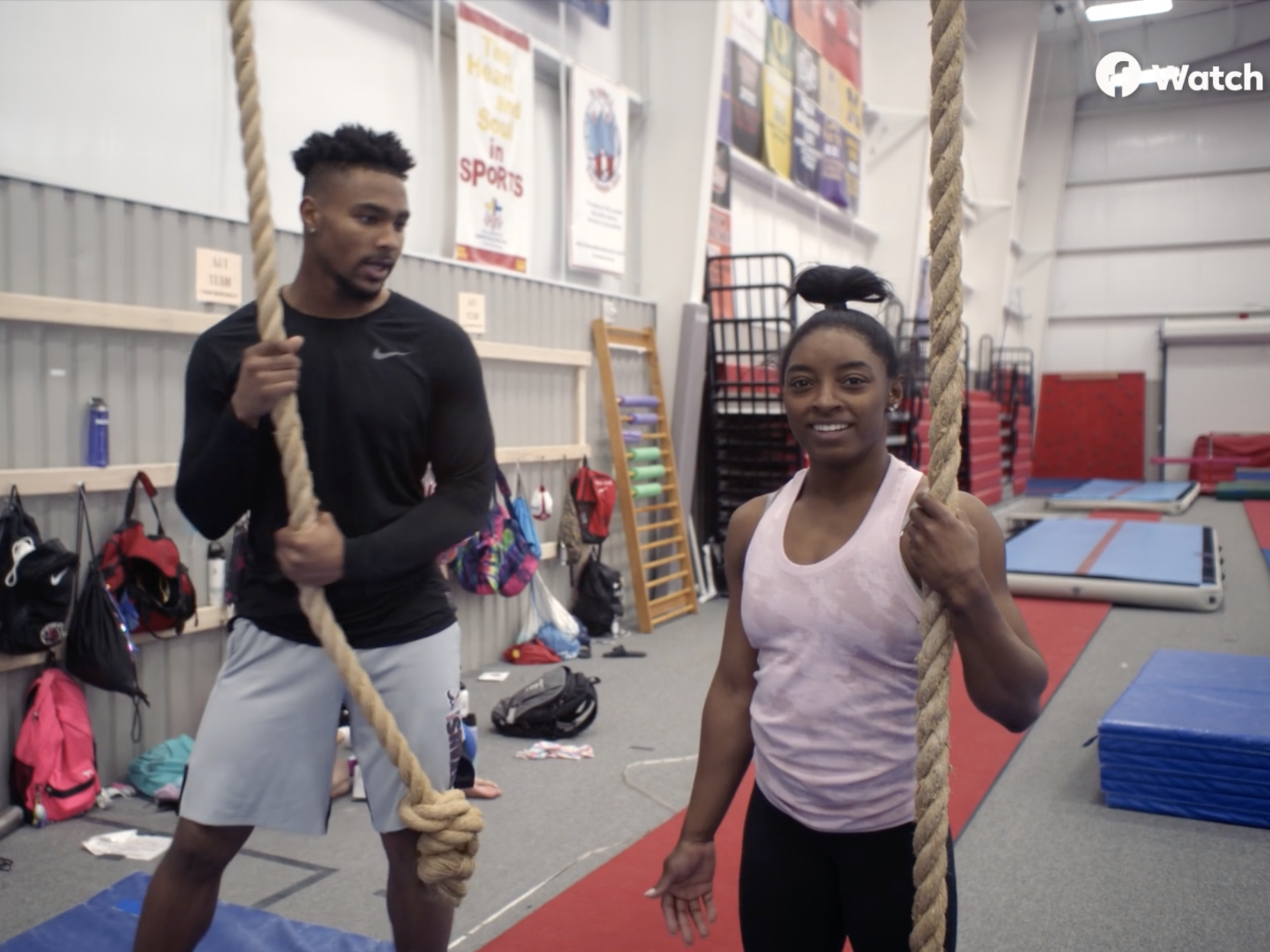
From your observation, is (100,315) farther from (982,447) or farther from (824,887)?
(982,447)

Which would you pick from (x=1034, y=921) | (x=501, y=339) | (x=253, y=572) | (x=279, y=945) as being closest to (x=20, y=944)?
(x=279, y=945)

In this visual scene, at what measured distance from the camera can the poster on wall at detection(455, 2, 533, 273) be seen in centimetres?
518

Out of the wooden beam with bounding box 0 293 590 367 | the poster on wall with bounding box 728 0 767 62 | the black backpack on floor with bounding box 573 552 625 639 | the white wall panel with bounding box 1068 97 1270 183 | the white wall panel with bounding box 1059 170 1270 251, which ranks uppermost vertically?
the white wall panel with bounding box 1068 97 1270 183

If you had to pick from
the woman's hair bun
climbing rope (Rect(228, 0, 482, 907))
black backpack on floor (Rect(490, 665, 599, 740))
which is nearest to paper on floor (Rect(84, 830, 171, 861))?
black backpack on floor (Rect(490, 665, 599, 740))

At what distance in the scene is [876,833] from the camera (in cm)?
137

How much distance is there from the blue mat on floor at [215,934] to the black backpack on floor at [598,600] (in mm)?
3446

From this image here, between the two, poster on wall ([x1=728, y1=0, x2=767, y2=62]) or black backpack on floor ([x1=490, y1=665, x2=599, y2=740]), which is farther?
poster on wall ([x1=728, y1=0, x2=767, y2=62])

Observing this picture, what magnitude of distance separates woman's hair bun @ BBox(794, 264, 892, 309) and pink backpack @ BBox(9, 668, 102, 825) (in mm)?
2710

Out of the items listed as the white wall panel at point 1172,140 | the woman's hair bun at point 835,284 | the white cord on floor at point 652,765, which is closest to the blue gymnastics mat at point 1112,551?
the white cord on floor at point 652,765

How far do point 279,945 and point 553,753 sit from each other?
1.58 metres

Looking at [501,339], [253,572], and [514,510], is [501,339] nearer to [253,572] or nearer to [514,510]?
[514,510]

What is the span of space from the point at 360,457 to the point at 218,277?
245 cm

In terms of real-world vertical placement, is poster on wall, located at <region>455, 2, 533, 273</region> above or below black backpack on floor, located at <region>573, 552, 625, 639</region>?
above

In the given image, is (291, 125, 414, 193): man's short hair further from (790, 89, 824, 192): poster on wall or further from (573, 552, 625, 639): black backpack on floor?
(790, 89, 824, 192): poster on wall
